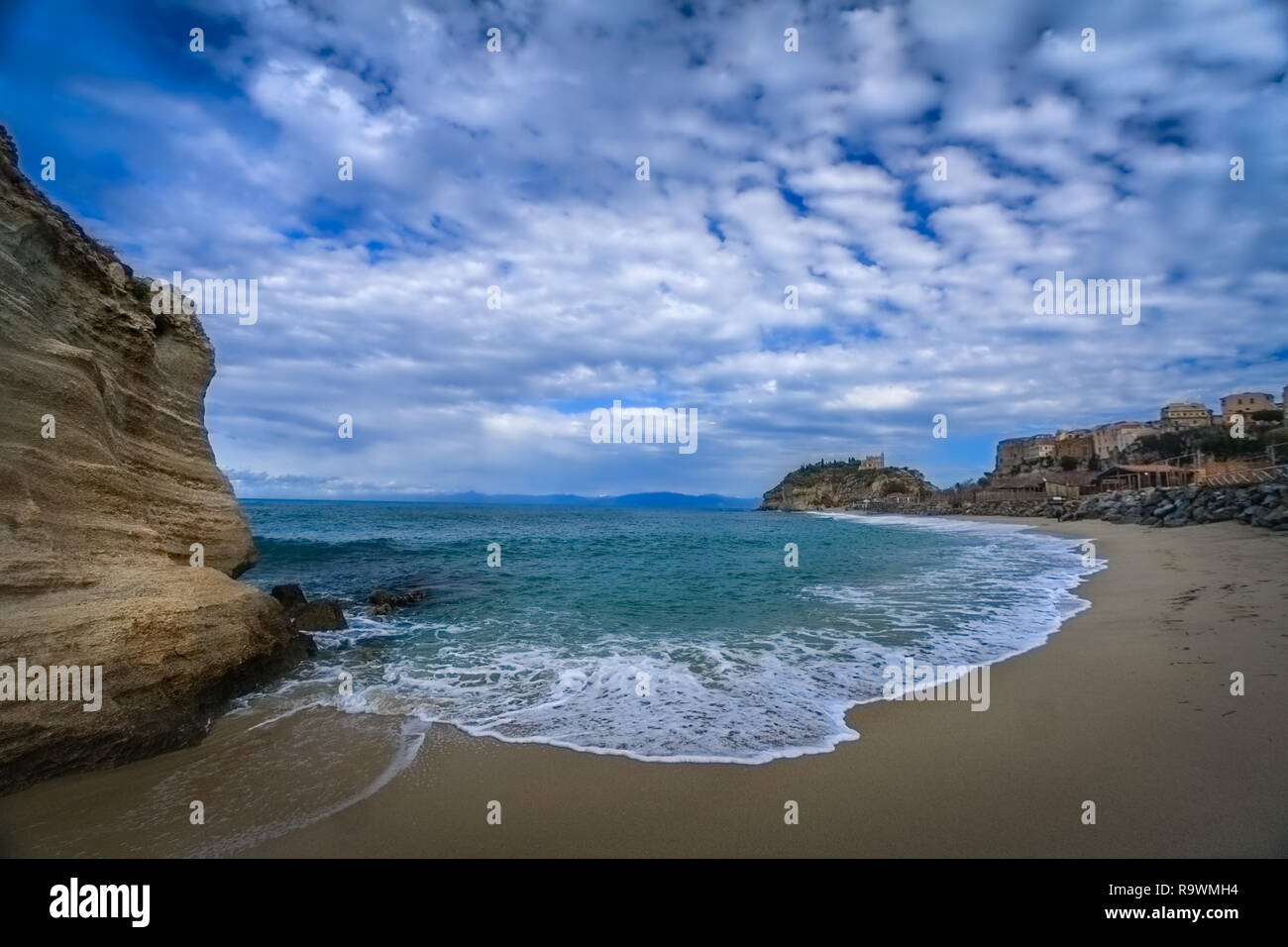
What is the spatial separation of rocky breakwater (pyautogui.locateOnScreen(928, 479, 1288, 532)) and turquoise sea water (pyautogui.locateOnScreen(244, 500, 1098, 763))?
9506 mm

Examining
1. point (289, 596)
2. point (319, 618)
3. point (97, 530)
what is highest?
point (97, 530)

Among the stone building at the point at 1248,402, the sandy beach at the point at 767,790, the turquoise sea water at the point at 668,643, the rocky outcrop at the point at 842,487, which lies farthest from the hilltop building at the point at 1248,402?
the sandy beach at the point at 767,790

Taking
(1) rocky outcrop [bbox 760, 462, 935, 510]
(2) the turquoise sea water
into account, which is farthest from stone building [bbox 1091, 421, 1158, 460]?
(2) the turquoise sea water

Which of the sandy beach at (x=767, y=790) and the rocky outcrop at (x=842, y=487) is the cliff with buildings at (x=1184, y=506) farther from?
the rocky outcrop at (x=842, y=487)

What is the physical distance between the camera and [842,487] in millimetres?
144625

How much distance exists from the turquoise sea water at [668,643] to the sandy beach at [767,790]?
0.69 metres

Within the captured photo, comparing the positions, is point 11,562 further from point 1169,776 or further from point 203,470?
point 1169,776

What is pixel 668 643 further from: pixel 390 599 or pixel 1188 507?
pixel 1188 507

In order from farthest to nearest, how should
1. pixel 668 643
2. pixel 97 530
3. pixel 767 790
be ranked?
1. pixel 668 643
2. pixel 97 530
3. pixel 767 790

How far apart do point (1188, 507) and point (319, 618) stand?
142 feet

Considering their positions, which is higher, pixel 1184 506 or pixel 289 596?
pixel 1184 506

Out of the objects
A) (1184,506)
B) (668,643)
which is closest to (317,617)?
(668,643)
